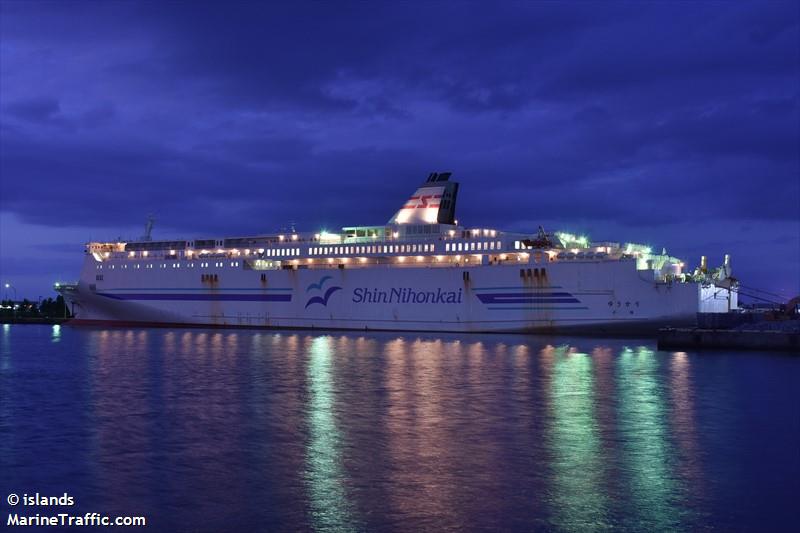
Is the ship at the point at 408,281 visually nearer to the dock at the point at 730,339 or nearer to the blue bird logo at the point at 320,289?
the blue bird logo at the point at 320,289

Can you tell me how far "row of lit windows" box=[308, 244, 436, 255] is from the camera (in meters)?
45.3

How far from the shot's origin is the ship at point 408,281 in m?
39.8

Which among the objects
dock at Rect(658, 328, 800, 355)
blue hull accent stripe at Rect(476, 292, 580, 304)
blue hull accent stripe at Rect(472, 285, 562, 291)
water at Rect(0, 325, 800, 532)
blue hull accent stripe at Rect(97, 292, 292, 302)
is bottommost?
A: water at Rect(0, 325, 800, 532)

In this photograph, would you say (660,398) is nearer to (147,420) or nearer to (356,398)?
(356,398)

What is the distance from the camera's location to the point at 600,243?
42562mm

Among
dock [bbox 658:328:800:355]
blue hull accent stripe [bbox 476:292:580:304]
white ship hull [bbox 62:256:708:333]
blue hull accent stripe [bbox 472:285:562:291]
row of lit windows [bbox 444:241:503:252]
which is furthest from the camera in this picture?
row of lit windows [bbox 444:241:503:252]

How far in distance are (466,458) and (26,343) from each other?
1543 inches

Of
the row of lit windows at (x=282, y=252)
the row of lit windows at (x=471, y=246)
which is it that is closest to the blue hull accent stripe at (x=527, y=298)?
the row of lit windows at (x=471, y=246)

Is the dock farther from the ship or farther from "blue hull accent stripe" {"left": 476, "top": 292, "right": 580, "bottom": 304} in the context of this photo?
"blue hull accent stripe" {"left": 476, "top": 292, "right": 580, "bottom": 304}

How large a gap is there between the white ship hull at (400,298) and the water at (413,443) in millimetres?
10657

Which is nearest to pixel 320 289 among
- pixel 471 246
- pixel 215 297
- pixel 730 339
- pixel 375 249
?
pixel 375 249

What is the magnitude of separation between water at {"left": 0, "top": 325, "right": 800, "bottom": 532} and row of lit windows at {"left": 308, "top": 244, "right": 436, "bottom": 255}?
55.2 feet

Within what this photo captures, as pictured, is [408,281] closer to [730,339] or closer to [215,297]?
[215,297]

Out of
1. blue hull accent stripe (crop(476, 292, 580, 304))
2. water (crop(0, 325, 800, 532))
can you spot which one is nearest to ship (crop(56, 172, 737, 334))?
blue hull accent stripe (crop(476, 292, 580, 304))
